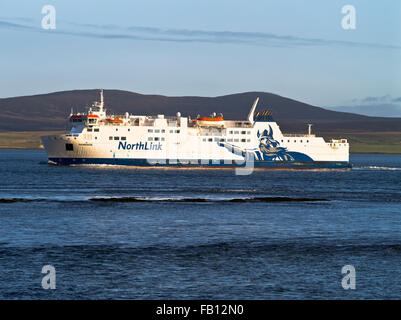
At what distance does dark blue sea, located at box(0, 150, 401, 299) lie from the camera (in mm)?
20266

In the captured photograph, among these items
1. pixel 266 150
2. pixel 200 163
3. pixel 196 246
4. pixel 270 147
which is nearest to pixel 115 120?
pixel 200 163

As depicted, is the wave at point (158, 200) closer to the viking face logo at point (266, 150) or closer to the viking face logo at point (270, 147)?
the viking face logo at point (266, 150)

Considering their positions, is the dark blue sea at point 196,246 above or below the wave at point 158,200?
below

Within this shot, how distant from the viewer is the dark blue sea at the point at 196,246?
66.5 ft

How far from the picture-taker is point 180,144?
316ft

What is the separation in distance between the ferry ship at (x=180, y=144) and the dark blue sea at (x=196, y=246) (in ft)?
130

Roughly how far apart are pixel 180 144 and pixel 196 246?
6884 centimetres

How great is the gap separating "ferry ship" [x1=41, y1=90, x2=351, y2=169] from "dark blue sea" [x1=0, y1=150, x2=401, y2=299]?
39595 mm

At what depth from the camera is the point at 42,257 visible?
24.5 m

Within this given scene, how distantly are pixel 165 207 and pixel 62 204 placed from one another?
24.3 ft

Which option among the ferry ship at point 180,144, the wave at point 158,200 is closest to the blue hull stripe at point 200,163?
the ferry ship at point 180,144

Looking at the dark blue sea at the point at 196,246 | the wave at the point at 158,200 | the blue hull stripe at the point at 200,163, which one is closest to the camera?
the dark blue sea at the point at 196,246
